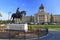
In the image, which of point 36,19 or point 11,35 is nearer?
point 11,35

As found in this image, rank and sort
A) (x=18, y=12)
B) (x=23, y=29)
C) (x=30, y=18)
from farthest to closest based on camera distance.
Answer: (x=30, y=18) → (x=18, y=12) → (x=23, y=29)

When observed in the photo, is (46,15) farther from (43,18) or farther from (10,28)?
(10,28)

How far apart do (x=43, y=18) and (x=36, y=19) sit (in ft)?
16.8

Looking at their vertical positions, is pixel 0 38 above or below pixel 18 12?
below

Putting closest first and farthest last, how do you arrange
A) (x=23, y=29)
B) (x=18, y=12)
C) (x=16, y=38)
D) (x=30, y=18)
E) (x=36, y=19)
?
(x=16, y=38), (x=23, y=29), (x=18, y=12), (x=30, y=18), (x=36, y=19)

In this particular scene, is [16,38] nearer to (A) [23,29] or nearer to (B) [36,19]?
(A) [23,29]

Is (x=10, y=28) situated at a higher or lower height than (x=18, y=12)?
lower

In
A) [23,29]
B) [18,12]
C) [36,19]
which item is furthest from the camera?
[36,19]

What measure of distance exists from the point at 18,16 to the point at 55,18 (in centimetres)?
9002

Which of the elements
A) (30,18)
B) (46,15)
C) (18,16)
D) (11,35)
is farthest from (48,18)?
(11,35)

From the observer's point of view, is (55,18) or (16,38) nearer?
A: (16,38)

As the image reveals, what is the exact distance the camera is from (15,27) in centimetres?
2609

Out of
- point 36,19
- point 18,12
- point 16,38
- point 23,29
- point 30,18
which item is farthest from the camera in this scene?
point 36,19

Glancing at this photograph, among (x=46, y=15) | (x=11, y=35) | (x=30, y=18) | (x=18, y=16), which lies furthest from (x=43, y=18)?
(x=11, y=35)
